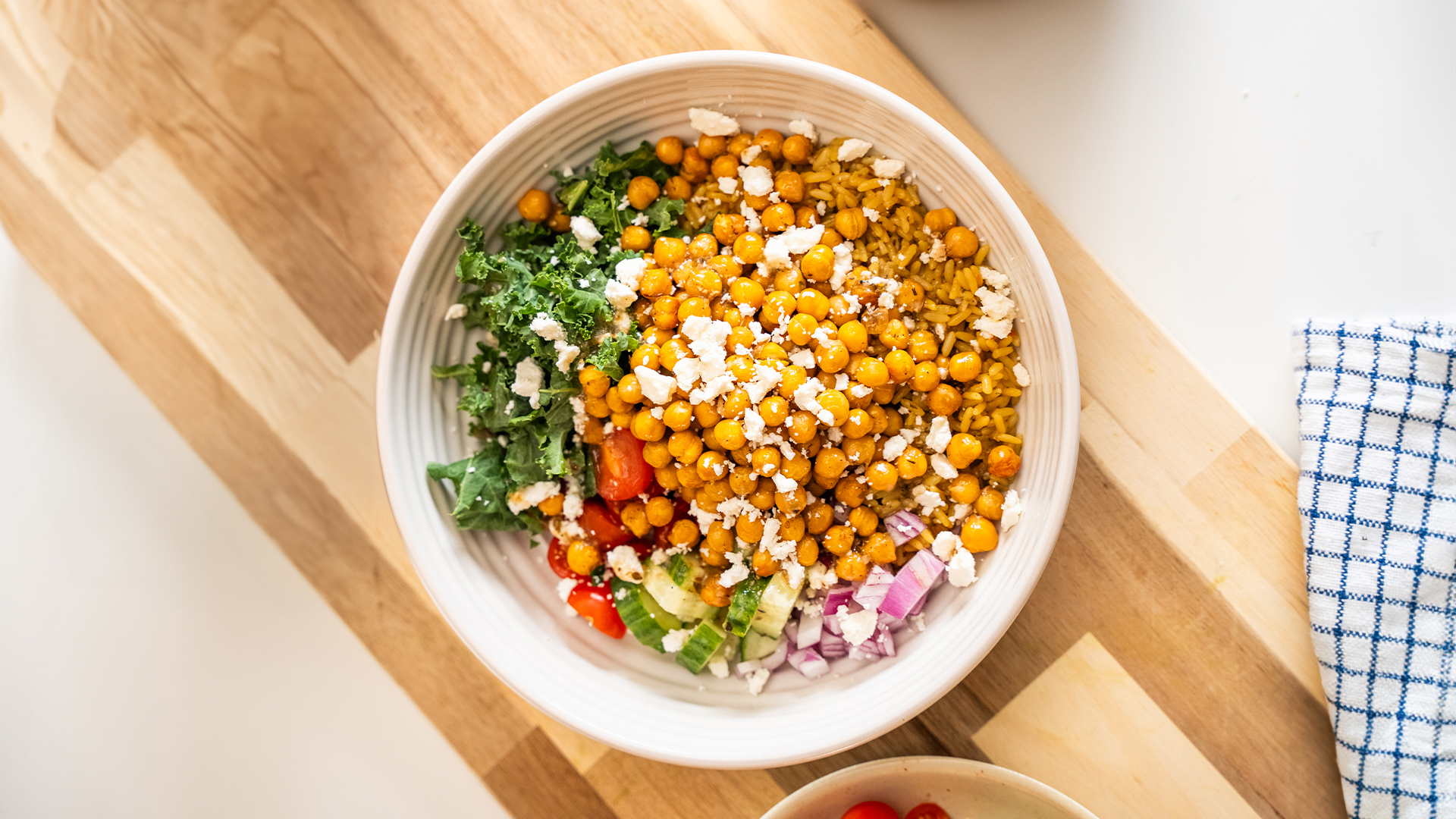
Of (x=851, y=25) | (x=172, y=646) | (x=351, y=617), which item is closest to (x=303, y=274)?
(x=351, y=617)

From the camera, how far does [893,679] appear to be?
1.63 m

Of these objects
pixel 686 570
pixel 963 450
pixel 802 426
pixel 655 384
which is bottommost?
pixel 963 450

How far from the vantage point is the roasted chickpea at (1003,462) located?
1604mm

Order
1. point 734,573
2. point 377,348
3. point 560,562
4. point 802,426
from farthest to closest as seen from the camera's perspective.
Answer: point 377,348, point 560,562, point 734,573, point 802,426

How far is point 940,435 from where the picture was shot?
1.62 m

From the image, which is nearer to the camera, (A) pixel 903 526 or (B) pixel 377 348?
(A) pixel 903 526

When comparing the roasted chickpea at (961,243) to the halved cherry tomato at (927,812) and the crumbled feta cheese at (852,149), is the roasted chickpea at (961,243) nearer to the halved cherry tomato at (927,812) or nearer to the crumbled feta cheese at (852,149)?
the crumbled feta cheese at (852,149)

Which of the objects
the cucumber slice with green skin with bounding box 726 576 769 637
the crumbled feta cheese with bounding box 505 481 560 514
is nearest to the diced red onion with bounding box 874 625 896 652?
the cucumber slice with green skin with bounding box 726 576 769 637

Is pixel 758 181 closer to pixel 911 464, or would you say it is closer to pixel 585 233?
pixel 585 233

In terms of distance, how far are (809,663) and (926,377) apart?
60 centimetres

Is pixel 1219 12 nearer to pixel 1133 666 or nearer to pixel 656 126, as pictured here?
pixel 656 126

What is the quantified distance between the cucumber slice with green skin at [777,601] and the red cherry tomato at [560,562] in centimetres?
38

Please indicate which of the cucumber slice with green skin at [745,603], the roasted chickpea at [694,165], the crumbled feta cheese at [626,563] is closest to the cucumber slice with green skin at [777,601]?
the cucumber slice with green skin at [745,603]

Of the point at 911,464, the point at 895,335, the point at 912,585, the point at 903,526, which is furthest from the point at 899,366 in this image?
the point at 912,585
